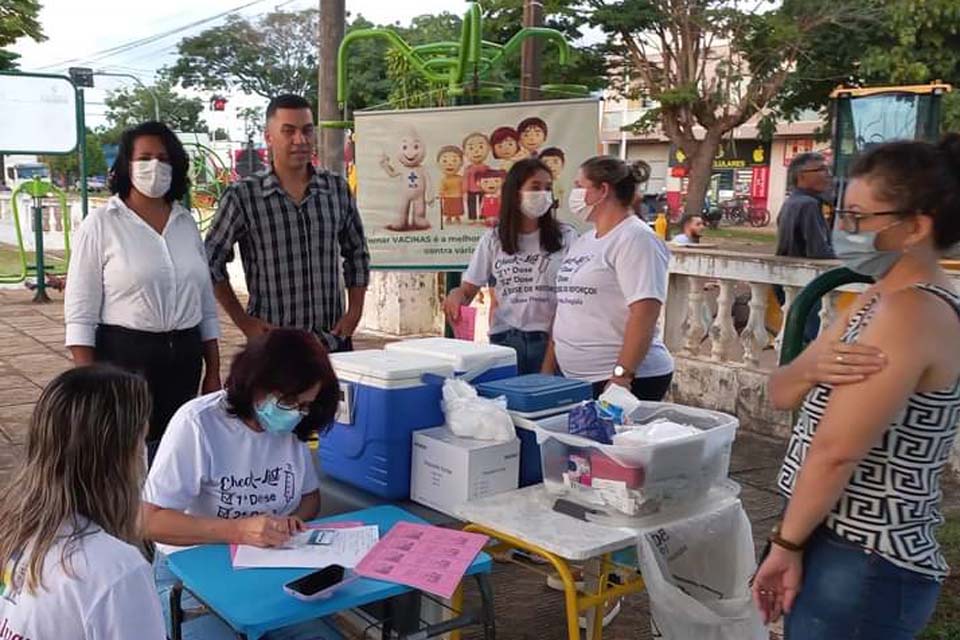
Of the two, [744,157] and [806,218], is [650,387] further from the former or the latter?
[744,157]

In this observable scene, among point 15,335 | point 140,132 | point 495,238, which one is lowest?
point 15,335

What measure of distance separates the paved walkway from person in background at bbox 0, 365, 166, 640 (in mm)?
568

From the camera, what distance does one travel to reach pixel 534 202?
138 inches

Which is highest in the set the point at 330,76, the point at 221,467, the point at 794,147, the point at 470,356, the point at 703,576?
the point at 794,147

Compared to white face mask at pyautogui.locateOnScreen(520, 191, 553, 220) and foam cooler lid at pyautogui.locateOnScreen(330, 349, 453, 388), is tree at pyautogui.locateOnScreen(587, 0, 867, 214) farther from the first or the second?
foam cooler lid at pyautogui.locateOnScreen(330, 349, 453, 388)

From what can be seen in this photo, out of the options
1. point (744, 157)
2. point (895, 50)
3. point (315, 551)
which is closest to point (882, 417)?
point (315, 551)

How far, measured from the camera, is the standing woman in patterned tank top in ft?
4.95

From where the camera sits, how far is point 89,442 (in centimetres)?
141

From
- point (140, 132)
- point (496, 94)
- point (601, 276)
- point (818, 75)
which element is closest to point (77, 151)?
point (496, 94)

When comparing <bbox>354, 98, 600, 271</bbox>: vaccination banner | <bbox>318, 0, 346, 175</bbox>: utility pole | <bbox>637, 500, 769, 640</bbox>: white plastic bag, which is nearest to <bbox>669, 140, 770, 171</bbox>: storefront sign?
<bbox>318, 0, 346, 175</bbox>: utility pole

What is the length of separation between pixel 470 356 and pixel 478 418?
287 mm

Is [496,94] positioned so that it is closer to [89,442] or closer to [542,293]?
[542,293]

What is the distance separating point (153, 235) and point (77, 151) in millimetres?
7387

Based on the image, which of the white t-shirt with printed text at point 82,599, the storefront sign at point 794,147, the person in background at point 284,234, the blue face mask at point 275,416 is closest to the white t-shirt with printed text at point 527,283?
the person in background at point 284,234
